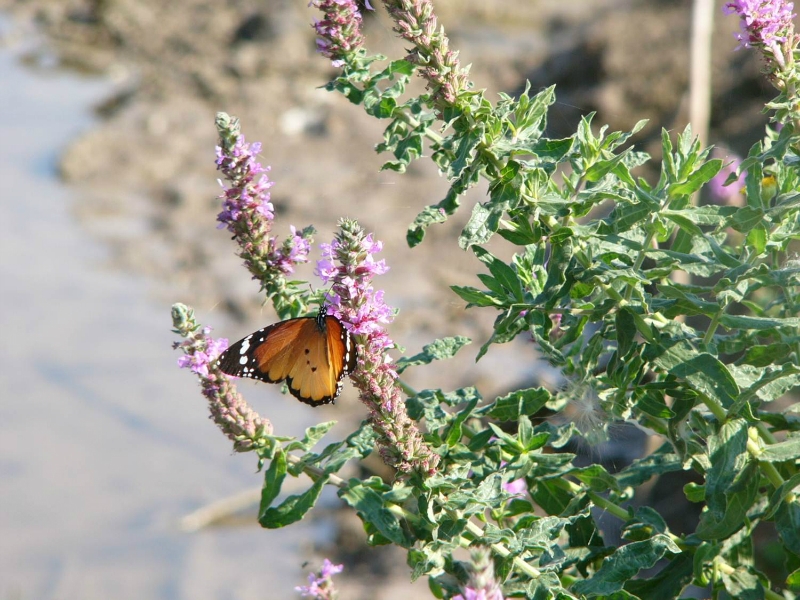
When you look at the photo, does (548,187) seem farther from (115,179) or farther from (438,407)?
(115,179)

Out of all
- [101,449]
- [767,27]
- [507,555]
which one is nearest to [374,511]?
[507,555]

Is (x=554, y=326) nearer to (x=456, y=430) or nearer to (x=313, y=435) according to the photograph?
(x=456, y=430)

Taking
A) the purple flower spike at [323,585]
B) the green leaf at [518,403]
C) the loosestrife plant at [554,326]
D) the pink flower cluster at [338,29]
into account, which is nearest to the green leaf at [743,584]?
the loosestrife plant at [554,326]

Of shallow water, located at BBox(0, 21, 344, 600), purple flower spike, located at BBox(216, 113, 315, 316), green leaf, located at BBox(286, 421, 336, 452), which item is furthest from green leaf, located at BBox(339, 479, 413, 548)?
shallow water, located at BBox(0, 21, 344, 600)

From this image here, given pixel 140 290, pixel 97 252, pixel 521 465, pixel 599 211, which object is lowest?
pixel 521 465

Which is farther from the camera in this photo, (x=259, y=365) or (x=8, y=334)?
(x=8, y=334)

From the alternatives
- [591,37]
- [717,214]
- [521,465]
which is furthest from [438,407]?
[591,37]

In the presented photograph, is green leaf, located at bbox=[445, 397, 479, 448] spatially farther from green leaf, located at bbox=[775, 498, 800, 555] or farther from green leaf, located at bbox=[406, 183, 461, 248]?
green leaf, located at bbox=[775, 498, 800, 555]

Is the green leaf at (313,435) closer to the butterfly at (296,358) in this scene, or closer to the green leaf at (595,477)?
the butterfly at (296,358)
